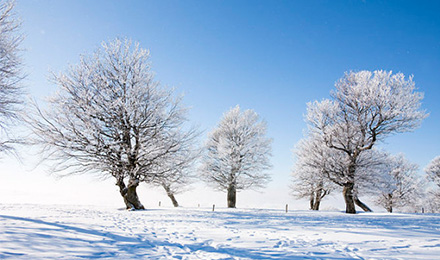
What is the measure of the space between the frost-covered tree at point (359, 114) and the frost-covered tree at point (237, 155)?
5649 millimetres

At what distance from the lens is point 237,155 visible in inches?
948

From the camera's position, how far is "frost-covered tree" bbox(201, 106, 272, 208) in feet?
78.7

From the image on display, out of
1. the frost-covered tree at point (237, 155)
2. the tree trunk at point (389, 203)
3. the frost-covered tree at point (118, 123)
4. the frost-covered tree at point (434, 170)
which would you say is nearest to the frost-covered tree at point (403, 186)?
the tree trunk at point (389, 203)

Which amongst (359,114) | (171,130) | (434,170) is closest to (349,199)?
(359,114)

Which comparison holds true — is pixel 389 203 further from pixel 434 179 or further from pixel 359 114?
pixel 359 114

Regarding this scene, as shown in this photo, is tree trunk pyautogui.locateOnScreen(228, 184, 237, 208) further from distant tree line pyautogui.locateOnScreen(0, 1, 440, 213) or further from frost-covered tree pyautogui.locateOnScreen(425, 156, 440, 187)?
frost-covered tree pyautogui.locateOnScreen(425, 156, 440, 187)

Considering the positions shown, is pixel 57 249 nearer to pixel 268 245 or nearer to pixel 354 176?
pixel 268 245

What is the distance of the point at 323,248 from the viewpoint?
219 inches

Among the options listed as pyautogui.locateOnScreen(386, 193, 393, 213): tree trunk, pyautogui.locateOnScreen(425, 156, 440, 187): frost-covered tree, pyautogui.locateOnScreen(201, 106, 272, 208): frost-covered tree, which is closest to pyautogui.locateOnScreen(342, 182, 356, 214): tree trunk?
pyautogui.locateOnScreen(201, 106, 272, 208): frost-covered tree

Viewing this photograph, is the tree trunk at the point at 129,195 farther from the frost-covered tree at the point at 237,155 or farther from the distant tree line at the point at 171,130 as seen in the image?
the frost-covered tree at the point at 237,155

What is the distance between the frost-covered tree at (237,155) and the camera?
2400 centimetres

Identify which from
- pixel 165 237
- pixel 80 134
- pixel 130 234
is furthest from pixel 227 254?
pixel 80 134

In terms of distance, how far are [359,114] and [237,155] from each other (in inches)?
437

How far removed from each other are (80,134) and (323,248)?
44.3 feet
